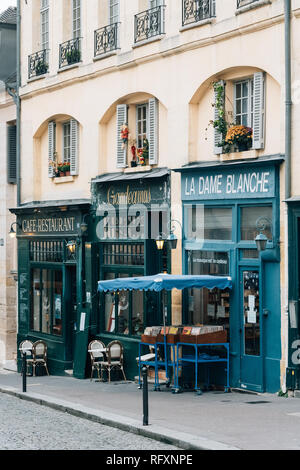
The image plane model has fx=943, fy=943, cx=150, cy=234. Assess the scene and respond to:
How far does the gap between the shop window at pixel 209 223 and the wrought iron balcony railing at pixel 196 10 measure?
3.69 m

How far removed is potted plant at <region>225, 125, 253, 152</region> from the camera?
690 inches

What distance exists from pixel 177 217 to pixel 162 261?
118cm

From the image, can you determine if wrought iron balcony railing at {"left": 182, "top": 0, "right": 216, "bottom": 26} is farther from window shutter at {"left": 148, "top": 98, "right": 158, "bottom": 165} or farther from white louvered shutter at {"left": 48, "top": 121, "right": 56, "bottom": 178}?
white louvered shutter at {"left": 48, "top": 121, "right": 56, "bottom": 178}

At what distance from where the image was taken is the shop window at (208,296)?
17984mm

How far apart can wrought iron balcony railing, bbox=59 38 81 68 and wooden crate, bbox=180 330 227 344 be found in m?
8.54

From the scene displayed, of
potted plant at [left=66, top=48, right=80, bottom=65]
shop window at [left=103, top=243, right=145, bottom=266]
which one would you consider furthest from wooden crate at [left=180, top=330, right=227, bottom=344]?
potted plant at [left=66, top=48, right=80, bottom=65]

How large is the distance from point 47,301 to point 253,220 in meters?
8.67

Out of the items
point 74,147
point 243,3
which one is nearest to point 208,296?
point 243,3

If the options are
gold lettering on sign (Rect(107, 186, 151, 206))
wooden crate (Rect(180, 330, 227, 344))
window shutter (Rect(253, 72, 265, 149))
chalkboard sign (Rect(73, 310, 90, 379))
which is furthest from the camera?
chalkboard sign (Rect(73, 310, 90, 379))

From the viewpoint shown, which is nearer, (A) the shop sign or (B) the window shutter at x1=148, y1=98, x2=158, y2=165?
(B) the window shutter at x1=148, y1=98, x2=158, y2=165

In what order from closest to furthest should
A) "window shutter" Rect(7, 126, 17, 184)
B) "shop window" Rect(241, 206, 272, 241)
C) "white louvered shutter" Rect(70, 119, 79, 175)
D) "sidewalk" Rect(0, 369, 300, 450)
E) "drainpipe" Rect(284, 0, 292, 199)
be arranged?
"sidewalk" Rect(0, 369, 300, 450)
"drainpipe" Rect(284, 0, 292, 199)
"shop window" Rect(241, 206, 272, 241)
"white louvered shutter" Rect(70, 119, 79, 175)
"window shutter" Rect(7, 126, 17, 184)

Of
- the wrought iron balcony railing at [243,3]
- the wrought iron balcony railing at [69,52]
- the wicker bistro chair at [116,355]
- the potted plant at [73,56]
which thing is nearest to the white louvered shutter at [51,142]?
the wrought iron balcony railing at [69,52]

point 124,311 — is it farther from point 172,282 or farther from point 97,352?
point 172,282
